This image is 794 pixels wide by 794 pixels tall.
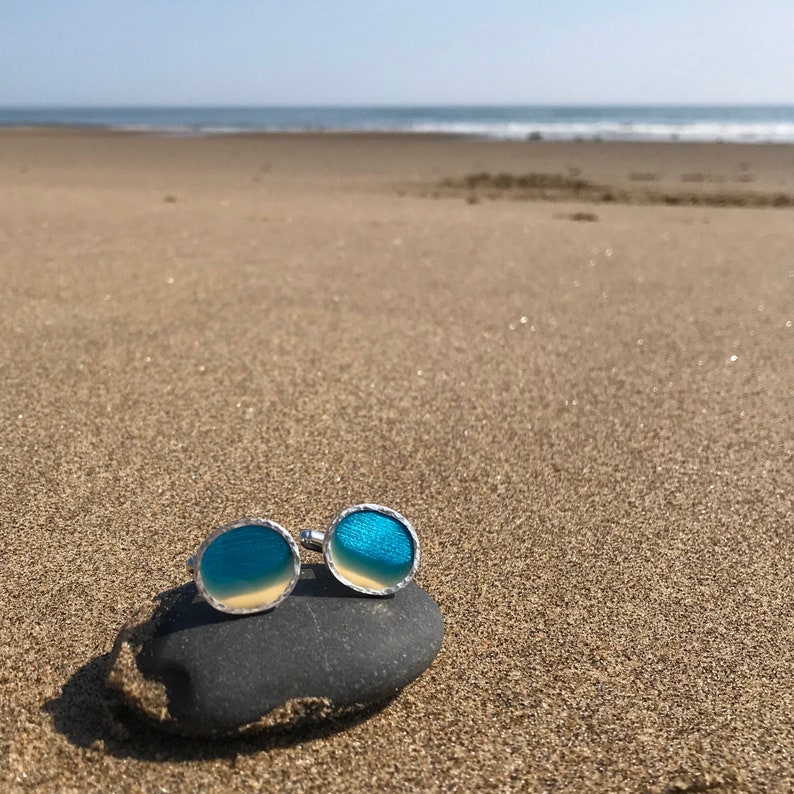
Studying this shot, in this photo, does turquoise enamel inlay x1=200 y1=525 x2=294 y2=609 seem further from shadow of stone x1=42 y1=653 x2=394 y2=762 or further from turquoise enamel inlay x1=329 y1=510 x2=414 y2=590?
shadow of stone x1=42 y1=653 x2=394 y2=762

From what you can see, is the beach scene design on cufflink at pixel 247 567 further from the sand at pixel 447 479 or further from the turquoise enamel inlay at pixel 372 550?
the sand at pixel 447 479

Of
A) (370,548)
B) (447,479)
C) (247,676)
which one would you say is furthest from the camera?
(447,479)

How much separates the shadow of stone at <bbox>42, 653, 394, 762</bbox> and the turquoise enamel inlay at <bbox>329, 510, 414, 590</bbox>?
0.19m

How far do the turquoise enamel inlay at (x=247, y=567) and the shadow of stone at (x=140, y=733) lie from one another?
0.64ft

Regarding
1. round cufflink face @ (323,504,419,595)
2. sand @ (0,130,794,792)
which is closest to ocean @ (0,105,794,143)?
sand @ (0,130,794,792)

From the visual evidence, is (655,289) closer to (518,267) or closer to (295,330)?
(518,267)

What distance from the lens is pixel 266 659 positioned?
1.24 meters

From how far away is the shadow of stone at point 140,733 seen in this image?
1.23 m

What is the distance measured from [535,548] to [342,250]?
3.32m

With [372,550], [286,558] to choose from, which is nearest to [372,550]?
[372,550]

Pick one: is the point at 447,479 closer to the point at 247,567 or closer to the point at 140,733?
the point at 247,567

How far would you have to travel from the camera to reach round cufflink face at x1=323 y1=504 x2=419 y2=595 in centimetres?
133

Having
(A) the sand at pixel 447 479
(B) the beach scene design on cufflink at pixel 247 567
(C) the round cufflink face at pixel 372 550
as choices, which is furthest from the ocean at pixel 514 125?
(B) the beach scene design on cufflink at pixel 247 567

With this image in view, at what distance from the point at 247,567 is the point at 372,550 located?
0.65 ft
